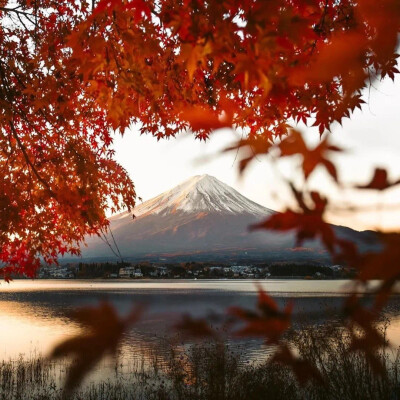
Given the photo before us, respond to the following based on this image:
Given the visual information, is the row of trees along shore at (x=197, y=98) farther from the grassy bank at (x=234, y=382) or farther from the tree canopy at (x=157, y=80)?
the grassy bank at (x=234, y=382)

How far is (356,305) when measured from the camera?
1.02 metres

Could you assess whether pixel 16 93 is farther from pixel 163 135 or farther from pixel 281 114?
Result: pixel 281 114

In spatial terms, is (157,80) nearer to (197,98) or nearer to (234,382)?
(197,98)

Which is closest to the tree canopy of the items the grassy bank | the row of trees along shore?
the row of trees along shore

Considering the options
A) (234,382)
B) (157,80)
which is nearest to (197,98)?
(157,80)

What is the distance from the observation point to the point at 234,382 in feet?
31.1

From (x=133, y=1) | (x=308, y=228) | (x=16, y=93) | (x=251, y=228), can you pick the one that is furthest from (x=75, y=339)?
(x=16, y=93)

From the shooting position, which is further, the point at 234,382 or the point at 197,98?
the point at 234,382

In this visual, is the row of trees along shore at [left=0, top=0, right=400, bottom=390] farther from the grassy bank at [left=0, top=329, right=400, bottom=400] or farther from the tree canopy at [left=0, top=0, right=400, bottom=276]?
the grassy bank at [left=0, top=329, right=400, bottom=400]

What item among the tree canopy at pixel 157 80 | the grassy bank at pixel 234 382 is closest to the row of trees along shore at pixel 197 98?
the tree canopy at pixel 157 80

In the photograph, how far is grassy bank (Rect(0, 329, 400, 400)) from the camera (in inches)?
204

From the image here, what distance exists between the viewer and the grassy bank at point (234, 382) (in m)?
5.19

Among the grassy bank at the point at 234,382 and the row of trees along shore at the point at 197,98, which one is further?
the grassy bank at the point at 234,382

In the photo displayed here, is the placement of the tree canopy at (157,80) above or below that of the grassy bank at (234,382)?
above
